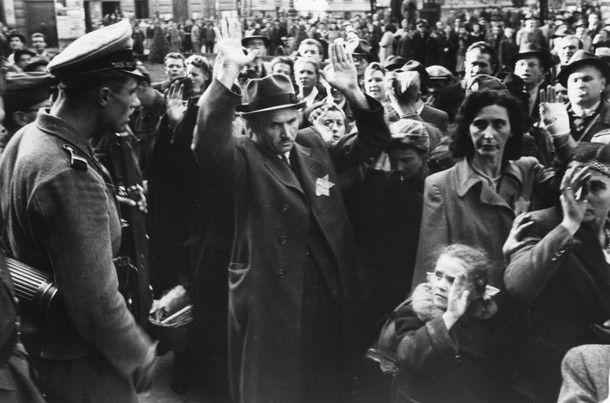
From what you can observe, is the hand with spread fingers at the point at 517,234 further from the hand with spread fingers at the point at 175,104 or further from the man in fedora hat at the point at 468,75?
the man in fedora hat at the point at 468,75

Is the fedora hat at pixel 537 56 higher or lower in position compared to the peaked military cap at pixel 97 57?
lower

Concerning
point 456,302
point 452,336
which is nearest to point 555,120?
point 456,302

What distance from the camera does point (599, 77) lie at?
14.4 ft

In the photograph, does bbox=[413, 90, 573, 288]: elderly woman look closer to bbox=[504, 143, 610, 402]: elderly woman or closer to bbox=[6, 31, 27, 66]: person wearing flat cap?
bbox=[504, 143, 610, 402]: elderly woman

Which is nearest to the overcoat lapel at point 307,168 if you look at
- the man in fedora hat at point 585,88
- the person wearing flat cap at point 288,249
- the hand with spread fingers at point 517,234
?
the person wearing flat cap at point 288,249

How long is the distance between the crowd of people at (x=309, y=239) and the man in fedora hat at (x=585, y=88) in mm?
23

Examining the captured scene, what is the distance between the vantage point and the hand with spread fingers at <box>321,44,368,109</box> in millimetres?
3764

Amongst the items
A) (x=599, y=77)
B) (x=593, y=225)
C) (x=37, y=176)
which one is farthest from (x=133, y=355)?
(x=599, y=77)

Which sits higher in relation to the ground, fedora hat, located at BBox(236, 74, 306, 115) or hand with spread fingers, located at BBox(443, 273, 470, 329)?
fedora hat, located at BBox(236, 74, 306, 115)

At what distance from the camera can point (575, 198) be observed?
2848 millimetres

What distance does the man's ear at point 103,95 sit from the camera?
2475 millimetres

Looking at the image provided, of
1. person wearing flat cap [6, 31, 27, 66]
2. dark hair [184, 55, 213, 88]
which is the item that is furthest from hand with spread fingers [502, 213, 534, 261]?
person wearing flat cap [6, 31, 27, 66]

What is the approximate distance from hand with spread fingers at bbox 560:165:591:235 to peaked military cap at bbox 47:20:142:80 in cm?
173

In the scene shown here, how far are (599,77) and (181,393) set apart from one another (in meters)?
3.22
